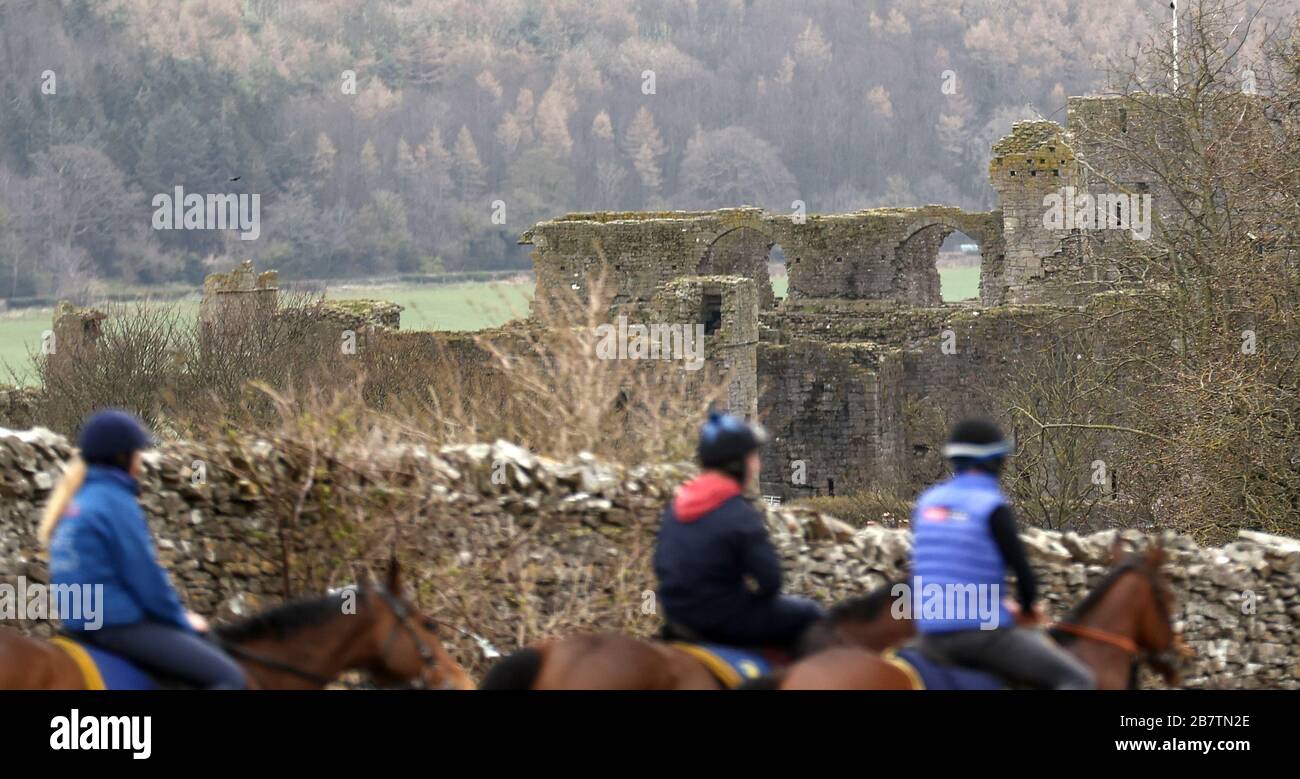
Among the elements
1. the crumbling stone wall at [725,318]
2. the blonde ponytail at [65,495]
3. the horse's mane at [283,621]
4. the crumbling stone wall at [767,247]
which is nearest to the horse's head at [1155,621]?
the horse's mane at [283,621]

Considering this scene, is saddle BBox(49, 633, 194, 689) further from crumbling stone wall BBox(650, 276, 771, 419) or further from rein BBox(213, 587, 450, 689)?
crumbling stone wall BBox(650, 276, 771, 419)

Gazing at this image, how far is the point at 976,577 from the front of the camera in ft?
29.1

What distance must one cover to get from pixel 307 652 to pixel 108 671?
3.27ft

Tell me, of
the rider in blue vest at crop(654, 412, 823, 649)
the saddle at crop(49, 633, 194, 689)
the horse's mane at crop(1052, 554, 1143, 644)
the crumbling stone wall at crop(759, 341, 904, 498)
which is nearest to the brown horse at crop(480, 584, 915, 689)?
the rider in blue vest at crop(654, 412, 823, 649)

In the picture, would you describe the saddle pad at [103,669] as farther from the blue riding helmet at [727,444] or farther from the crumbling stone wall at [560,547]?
the crumbling stone wall at [560,547]

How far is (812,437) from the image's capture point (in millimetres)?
36969

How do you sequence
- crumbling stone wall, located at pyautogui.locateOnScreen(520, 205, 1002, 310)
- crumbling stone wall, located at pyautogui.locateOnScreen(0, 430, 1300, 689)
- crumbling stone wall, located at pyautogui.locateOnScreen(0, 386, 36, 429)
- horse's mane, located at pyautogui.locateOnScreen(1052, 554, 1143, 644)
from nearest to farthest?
horse's mane, located at pyautogui.locateOnScreen(1052, 554, 1143, 644) < crumbling stone wall, located at pyautogui.locateOnScreen(0, 430, 1300, 689) < crumbling stone wall, located at pyautogui.locateOnScreen(0, 386, 36, 429) < crumbling stone wall, located at pyautogui.locateOnScreen(520, 205, 1002, 310)

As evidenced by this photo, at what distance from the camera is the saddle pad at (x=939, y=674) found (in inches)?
347

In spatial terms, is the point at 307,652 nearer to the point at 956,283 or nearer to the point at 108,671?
the point at 108,671

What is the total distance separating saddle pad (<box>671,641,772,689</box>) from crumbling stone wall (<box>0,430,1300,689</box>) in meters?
4.26

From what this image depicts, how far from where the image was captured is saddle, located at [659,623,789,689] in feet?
29.5
